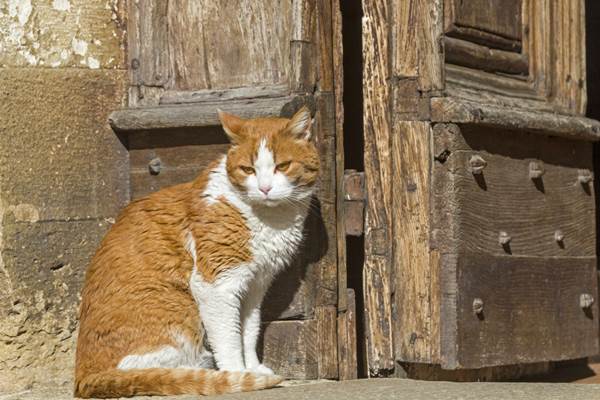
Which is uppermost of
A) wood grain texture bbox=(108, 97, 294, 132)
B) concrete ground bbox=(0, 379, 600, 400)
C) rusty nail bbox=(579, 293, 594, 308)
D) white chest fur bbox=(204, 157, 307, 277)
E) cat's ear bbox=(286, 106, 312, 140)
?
wood grain texture bbox=(108, 97, 294, 132)

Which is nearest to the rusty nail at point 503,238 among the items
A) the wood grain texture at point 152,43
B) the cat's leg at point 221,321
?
the cat's leg at point 221,321

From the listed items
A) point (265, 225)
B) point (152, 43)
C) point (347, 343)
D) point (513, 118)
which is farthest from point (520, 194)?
point (152, 43)

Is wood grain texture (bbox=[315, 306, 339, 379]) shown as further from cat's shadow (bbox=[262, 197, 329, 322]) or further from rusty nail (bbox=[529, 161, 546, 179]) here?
rusty nail (bbox=[529, 161, 546, 179])

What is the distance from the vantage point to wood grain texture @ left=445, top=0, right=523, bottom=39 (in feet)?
16.9

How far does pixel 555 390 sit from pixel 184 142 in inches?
79.0

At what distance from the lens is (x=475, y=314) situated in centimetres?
508

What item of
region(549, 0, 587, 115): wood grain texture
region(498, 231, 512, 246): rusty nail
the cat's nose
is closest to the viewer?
the cat's nose

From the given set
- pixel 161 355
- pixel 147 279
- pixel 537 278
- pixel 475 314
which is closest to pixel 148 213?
pixel 147 279

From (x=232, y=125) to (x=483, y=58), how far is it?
1.37 metres

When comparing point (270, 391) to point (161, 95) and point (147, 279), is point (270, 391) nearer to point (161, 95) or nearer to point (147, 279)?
point (147, 279)

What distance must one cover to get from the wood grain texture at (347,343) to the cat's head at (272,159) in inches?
27.6

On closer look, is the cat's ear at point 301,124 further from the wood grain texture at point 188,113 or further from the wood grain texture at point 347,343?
the wood grain texture at point 347,343

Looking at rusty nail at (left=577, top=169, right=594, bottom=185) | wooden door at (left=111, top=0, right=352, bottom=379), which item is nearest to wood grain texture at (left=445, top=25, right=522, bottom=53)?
wooden door at (left=111, top=0, right=352, bottom=379)

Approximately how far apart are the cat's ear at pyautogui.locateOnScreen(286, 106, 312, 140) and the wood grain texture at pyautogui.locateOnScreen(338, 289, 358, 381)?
89 centimetres
